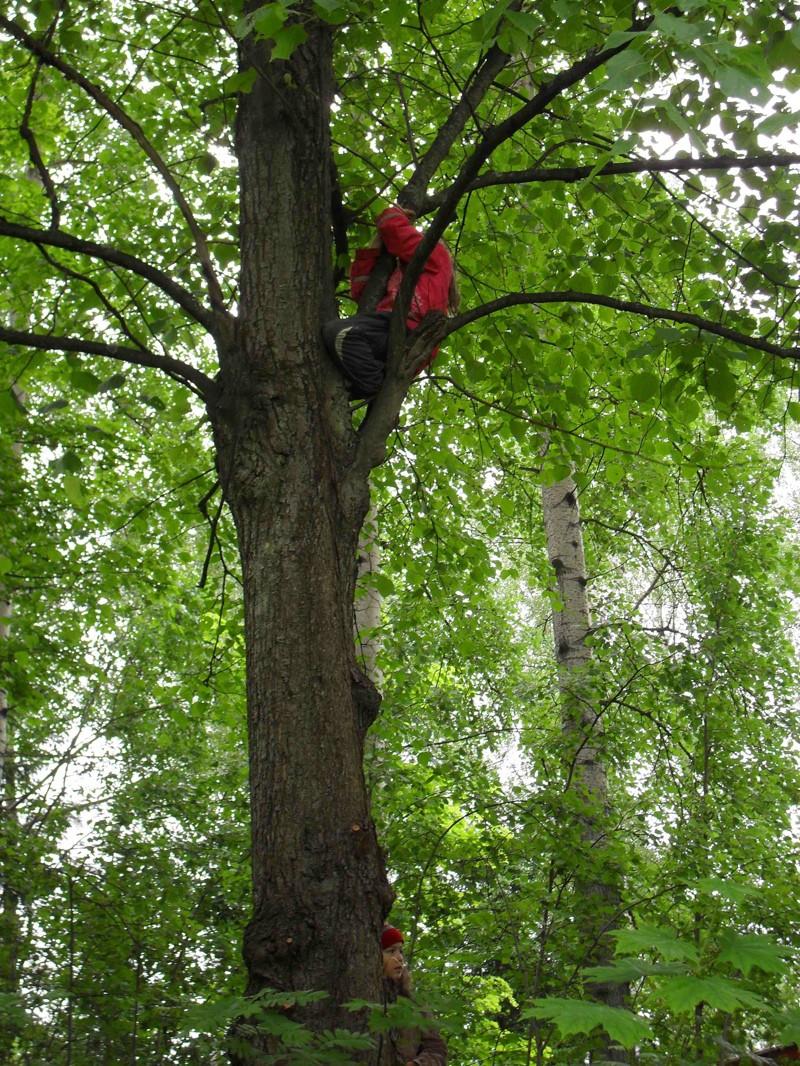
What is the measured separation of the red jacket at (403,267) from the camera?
3.94 m

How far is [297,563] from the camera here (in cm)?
325

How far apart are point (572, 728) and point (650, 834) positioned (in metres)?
0.97

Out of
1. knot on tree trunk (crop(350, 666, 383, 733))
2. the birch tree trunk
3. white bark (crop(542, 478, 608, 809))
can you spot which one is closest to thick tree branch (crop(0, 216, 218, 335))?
knot on tree trunk (crop(350, 666, 383, 733))

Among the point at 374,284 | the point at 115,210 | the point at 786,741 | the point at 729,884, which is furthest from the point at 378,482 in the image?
the point at 786,741

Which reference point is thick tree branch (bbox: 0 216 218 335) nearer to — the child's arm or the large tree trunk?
the large tree trunk

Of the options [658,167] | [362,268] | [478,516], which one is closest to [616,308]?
[658,167]

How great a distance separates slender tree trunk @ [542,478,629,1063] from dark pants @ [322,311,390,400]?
6.81 ft

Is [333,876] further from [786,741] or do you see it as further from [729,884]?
[786,741]

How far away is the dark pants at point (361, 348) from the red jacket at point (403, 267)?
150 mm

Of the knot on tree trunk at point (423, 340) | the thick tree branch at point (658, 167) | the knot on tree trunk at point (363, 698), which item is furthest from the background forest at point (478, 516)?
the knot on tree trunk at point (363, 698)

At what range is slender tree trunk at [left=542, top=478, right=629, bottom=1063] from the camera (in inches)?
215

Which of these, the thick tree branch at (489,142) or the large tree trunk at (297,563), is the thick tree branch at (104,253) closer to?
the large tree trunk at (297,563)

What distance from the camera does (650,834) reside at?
693 cm

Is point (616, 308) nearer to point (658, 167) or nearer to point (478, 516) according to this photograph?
point (658, 167)
